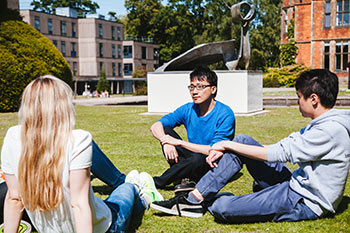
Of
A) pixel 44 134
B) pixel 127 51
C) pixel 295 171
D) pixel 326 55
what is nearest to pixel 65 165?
pixel 44 134

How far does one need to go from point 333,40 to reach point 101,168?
34.9 metres

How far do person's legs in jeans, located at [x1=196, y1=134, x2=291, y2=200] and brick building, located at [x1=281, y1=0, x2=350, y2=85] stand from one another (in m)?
32.6

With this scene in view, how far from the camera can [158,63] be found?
6856 cm

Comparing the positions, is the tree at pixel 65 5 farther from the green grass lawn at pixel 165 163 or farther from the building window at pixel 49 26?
the green grass lawn at pixel 165 163

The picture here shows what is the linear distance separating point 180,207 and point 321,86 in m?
1.51

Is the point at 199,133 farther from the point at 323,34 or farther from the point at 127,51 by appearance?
the point at 127,51

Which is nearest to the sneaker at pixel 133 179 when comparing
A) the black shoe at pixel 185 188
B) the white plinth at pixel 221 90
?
the black shoe at pixel 185 188

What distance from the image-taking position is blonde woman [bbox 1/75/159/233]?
76.2 inches

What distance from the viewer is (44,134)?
76.2 inches

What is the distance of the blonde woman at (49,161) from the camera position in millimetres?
1934

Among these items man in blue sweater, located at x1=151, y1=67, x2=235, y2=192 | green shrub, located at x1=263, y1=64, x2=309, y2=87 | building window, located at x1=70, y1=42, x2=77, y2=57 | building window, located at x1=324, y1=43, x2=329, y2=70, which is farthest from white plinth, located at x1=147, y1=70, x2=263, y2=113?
building window, located at x1=70, y1=42, x2=77, y2=57

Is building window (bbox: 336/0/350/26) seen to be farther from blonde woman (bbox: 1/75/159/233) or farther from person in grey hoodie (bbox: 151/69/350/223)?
blonde woman (bbox: 1/75/159/233)

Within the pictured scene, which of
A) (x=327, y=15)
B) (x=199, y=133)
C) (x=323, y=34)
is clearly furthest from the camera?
(x=323, y=34)

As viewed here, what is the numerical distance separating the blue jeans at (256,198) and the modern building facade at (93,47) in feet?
170
